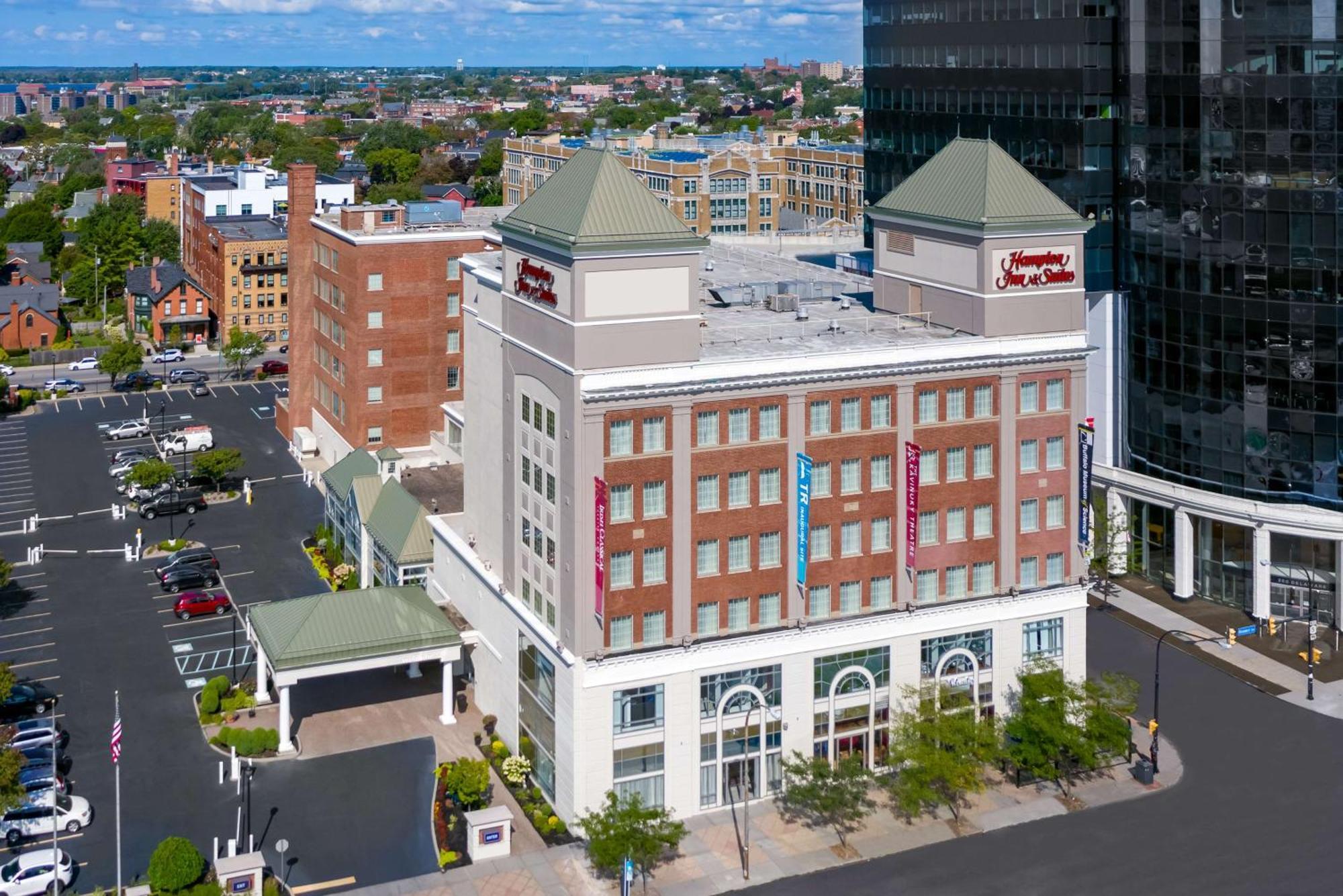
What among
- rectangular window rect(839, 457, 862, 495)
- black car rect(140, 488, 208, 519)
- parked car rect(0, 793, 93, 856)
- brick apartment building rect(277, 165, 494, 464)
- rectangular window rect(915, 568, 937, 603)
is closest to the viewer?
parked car rect(0, 793, 93, 856)

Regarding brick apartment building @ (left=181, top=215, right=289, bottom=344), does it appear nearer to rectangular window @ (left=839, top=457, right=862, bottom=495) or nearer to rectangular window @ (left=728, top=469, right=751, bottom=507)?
rectangular window @ (left=728, top=469, right=751, bottom=507)

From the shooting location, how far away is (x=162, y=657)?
88938 mm

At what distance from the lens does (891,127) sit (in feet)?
409

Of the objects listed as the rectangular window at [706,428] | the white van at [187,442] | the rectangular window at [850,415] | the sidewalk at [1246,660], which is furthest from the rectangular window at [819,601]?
the white van at [187,442]

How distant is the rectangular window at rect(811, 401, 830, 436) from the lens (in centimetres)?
7112

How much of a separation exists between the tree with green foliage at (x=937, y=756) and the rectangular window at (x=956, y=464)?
10.2 meters

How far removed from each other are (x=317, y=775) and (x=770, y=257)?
1905 inches

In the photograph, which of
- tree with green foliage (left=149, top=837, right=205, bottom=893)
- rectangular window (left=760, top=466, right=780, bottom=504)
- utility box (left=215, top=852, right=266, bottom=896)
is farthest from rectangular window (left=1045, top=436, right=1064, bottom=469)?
tree with green foliage (left=149, top=837, right=205, bottom=893)

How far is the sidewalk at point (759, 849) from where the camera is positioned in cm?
6384

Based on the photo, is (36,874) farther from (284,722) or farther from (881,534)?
(881,534)

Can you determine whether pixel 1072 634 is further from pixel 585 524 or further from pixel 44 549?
pixel 44 549

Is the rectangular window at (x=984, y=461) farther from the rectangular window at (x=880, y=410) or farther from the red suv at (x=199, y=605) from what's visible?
the red suv at (x=199, y=605)

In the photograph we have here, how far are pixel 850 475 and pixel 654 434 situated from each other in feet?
32.8

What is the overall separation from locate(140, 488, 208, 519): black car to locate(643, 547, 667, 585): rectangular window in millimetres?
60610
